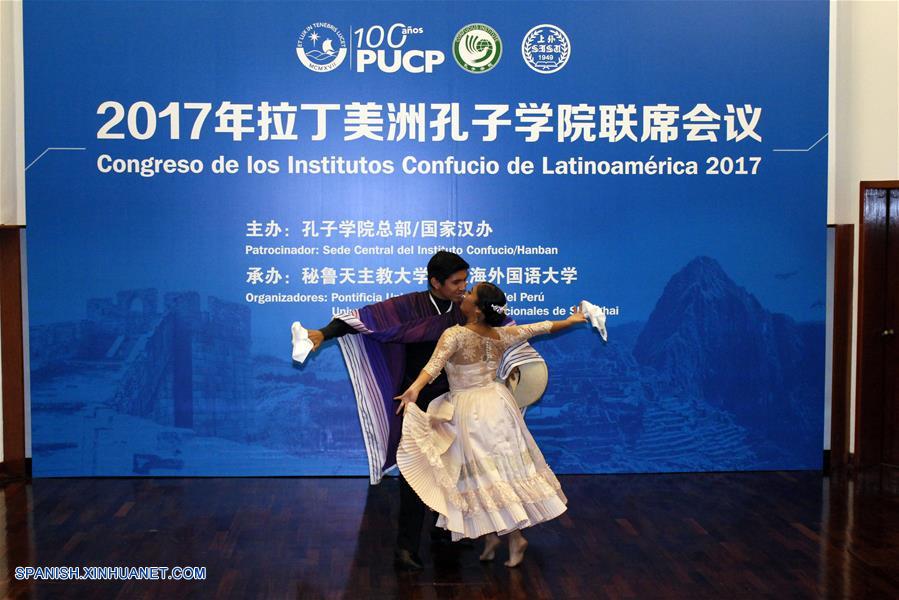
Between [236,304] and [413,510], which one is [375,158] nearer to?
[236,304]

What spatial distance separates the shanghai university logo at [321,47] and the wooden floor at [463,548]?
8.65ft

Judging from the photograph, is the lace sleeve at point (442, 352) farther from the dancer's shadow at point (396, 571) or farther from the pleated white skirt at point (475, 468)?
the dancer's shadow at point (396, 571)

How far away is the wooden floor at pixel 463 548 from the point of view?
436 cm

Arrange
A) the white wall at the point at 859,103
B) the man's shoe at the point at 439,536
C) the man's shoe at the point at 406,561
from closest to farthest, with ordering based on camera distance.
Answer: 1. the man's shoe at the point at 406,561
2. the man's shoe at the point at 439,536
3. the white wall at the point at 859,103

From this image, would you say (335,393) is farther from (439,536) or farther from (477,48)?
(477,48)

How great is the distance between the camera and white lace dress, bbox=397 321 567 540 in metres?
4.48

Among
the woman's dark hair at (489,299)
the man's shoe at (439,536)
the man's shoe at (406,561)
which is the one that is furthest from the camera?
the man's shoe at (439,536)

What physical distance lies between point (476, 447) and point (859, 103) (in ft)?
12.2

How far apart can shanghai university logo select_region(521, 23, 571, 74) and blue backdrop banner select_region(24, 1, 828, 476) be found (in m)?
0.02

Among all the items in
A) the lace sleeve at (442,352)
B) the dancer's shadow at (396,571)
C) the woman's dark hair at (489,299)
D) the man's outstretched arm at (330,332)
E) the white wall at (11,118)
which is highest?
the white wall at (11,118)

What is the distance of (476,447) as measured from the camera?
14.9 ft

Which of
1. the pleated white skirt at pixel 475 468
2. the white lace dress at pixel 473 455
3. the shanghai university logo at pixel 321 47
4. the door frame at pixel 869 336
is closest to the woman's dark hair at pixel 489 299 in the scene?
the white lace dress at pixel 473 455

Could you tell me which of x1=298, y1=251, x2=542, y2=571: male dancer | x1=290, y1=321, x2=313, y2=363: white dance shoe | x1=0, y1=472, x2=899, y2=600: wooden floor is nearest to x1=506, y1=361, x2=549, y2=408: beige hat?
x1=298, y1=251, x2=542, y2=571: male dancer

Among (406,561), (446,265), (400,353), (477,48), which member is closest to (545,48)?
(477,48)
